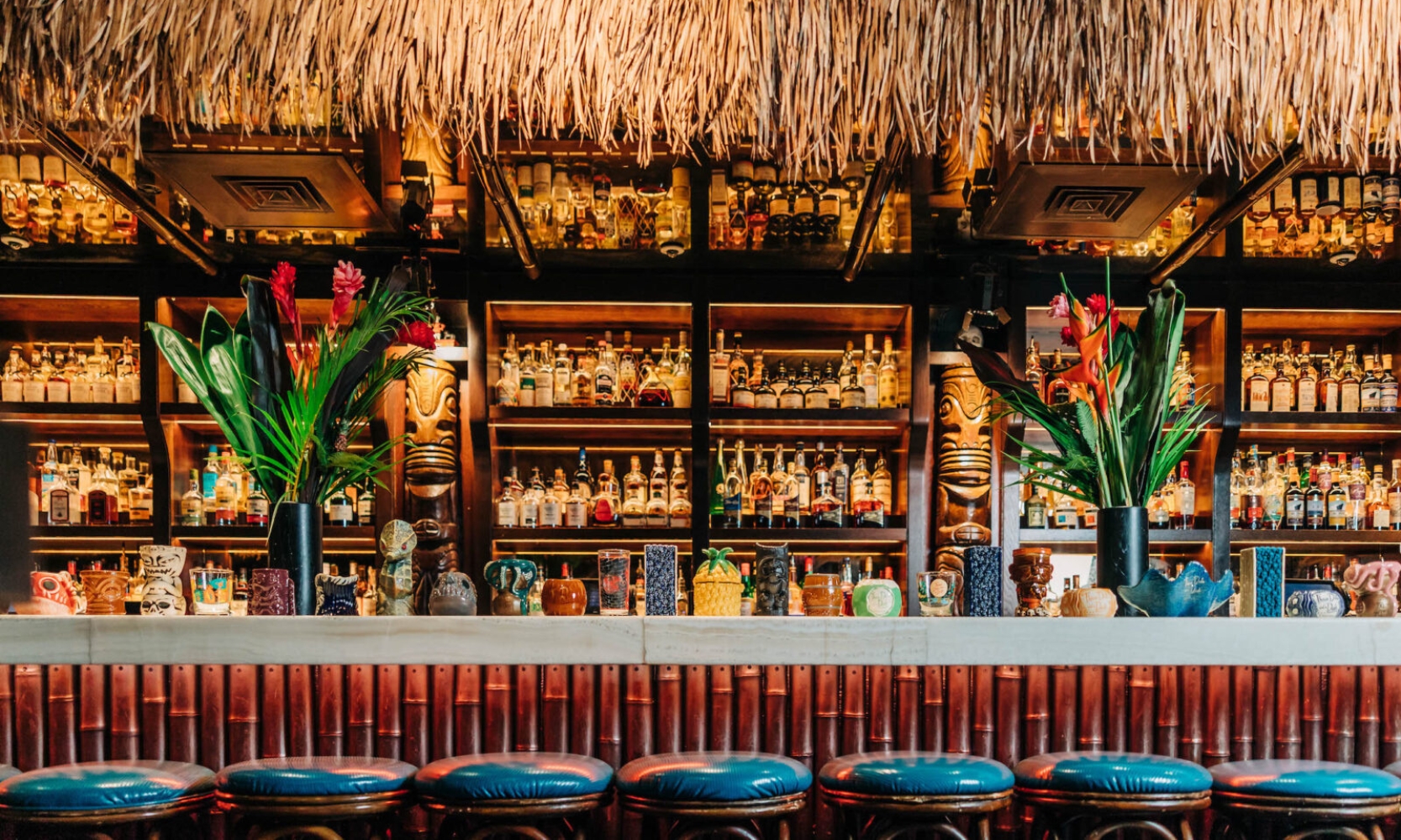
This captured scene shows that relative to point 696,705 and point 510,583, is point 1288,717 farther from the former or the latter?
point 510,583

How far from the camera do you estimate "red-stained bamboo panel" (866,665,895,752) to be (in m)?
2.58

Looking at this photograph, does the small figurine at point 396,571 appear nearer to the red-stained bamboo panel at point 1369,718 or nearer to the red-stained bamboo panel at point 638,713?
the red-stained bamboo panel at point 638,713

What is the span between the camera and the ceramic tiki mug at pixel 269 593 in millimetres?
2684

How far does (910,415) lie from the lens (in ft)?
14.8

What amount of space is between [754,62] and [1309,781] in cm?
182

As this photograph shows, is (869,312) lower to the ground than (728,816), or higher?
higher

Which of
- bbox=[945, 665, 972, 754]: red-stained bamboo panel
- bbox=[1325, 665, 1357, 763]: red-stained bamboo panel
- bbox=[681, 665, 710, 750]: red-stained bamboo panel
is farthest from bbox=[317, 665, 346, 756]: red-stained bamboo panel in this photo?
bbox=[1325, 665, 1357, 763]: red-stained bamboo panel

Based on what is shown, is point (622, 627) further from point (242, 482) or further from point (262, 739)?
point (242, 482)

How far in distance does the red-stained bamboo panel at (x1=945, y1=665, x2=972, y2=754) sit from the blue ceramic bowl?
1.54ft

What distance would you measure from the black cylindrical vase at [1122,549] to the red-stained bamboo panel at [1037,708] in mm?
368

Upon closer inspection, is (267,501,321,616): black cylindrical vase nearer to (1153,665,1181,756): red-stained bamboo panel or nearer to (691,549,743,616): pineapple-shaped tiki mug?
(691,549,743,616): pineapple-shaped tiki mug

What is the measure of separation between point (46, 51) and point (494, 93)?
3.32 feet

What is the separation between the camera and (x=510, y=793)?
214 centimetres

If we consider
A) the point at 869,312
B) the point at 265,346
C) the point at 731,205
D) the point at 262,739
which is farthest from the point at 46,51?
the point at 869,312
